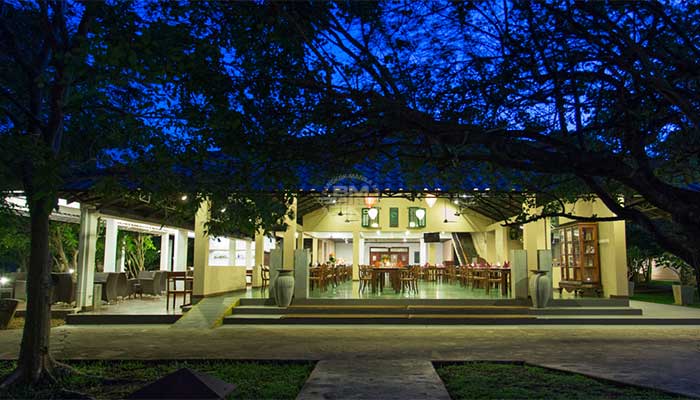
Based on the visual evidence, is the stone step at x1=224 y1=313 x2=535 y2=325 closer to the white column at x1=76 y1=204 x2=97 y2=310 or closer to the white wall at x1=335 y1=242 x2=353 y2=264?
the white column at x1=76 y1=204 x2=97 y2=310

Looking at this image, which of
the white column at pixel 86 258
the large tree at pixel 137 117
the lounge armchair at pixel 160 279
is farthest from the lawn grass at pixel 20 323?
the large tree at pixel 137 117

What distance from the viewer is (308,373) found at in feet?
18.5

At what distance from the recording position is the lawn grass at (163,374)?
4.73m

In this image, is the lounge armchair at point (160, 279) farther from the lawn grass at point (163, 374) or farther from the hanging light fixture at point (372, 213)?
the hanging light fixture at point (372, 213)

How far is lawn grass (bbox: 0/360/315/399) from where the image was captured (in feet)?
15.5

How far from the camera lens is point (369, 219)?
63.3 feet

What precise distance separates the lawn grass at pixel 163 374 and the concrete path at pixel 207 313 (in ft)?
11.5

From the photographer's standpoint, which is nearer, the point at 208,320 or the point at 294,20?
the point at 294,20

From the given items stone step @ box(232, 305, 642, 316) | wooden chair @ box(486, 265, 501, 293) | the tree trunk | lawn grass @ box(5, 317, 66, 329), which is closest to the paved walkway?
lawn grass @ box(5, 317, 66, 329)

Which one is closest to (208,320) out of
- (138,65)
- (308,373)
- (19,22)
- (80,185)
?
(80,185)

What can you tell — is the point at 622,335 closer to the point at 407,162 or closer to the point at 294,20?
the point at 407,162

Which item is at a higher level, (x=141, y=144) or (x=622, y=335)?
(x=141, y=144)

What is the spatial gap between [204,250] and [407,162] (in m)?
8.40

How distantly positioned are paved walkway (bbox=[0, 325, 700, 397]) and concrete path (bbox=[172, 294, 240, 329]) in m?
0.39
